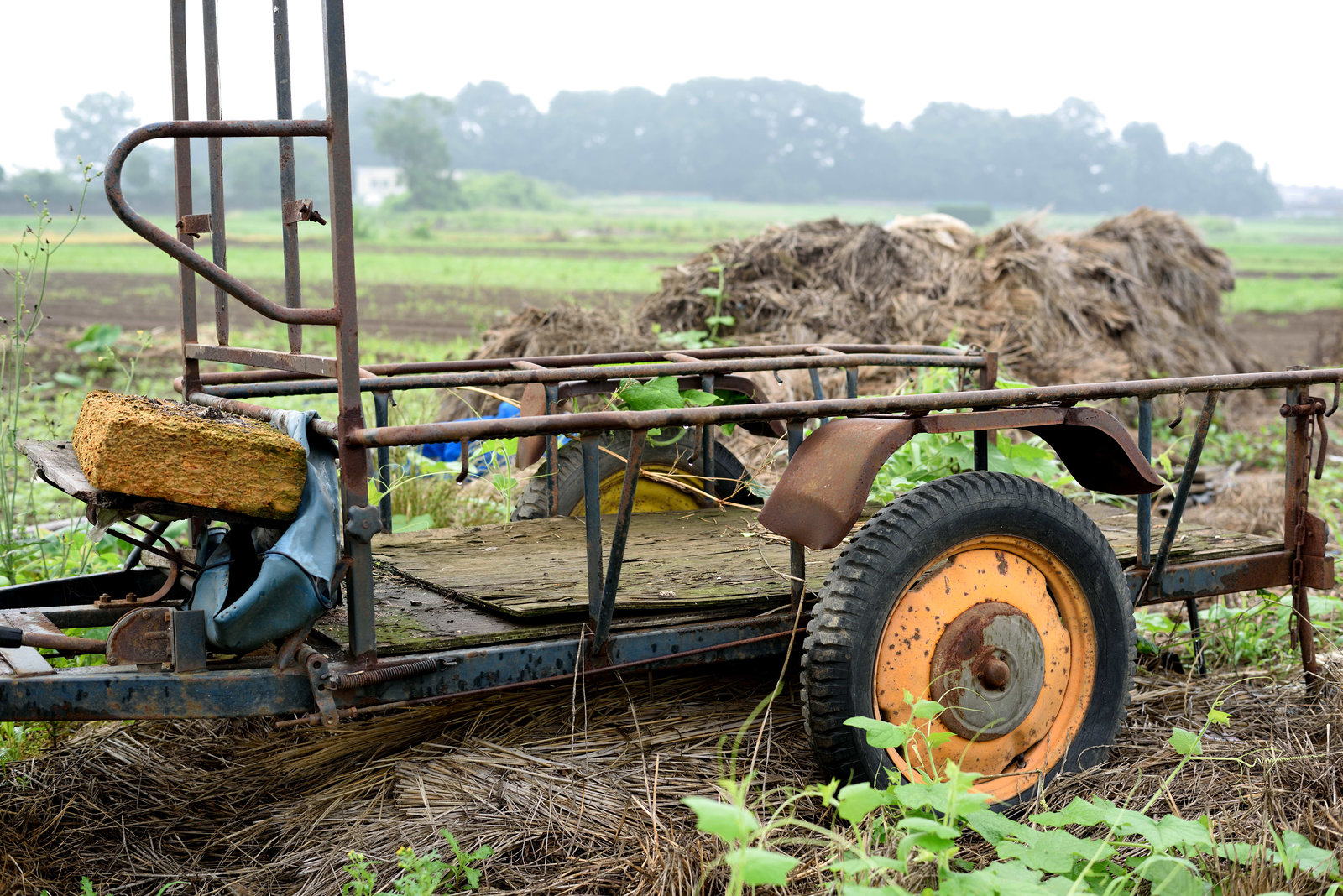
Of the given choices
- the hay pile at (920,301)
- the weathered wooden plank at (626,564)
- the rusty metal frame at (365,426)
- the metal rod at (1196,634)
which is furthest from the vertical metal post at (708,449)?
the hay pile at (920,301)

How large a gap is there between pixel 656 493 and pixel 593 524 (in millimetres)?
1682

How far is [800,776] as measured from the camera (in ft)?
9.21

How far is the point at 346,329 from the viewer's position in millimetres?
2215

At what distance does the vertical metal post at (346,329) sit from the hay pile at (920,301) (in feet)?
20.1

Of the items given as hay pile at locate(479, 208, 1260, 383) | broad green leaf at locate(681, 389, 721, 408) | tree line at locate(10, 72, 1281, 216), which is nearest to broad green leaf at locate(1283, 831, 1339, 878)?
broad green leaf at locate(681, 389, 721, 408)

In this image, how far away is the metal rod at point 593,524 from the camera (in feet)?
8.25

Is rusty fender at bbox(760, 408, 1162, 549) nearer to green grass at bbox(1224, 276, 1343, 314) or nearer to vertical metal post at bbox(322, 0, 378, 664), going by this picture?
vertical metal post at bbox(322, 0, 378, 664)

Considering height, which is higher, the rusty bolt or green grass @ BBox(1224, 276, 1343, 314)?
green grass @ BBox(1224, 276, 1343, 314)

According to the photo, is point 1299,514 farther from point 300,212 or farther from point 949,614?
point 300,212

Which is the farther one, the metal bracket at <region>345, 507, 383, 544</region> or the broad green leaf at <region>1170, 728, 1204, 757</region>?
the broad green leaf at <region>1170, 728, 1204, 757</region>

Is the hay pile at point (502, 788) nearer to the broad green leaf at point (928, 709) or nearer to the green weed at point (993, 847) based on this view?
the green weed at point (993, 847)

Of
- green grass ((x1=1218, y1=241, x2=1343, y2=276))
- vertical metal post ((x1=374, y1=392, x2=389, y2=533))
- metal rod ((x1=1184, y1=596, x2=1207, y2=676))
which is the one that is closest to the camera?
vertical metal post ((x1=374, y1=392, x2=389, y2=533))

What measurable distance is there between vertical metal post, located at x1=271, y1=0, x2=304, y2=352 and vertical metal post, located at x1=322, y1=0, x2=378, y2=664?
0.38 meters

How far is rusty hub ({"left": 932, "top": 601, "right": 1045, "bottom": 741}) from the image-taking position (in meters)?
2.68
